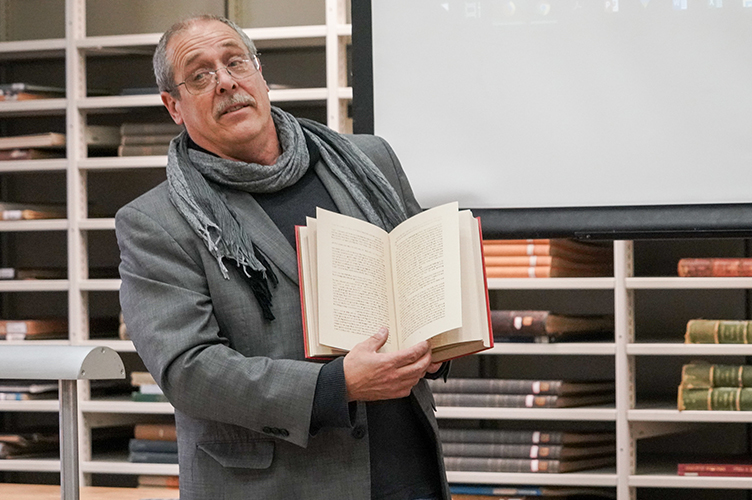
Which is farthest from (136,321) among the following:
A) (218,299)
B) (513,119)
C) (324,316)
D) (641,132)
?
(641,132)

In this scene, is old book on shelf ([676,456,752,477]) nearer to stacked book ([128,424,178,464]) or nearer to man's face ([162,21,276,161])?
stacked book ([128,424,178,464])

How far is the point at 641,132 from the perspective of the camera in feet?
5.52

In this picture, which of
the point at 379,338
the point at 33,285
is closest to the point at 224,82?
the point at 379,338

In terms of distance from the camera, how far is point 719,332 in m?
2.81

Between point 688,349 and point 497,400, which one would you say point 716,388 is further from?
point 497,400

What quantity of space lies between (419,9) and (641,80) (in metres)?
0.46

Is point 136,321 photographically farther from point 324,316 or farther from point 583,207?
point 583,207

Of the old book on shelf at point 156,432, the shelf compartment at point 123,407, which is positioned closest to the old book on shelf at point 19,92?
the shelf compartment at point 123,407

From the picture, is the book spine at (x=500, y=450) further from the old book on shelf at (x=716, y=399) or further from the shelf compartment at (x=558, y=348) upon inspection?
the old book on shelf at (x=716, y=399)

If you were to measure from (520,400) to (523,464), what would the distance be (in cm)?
21

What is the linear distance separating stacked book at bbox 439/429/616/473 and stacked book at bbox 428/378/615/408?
10 cm

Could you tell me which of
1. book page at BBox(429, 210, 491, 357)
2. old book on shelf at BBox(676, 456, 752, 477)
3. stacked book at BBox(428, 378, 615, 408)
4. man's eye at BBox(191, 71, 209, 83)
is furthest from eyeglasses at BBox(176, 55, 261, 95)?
old book on shelf at BBox(676, 456, 752, 477)

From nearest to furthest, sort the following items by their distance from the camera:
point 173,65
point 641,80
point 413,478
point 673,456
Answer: point 413,478 < point 173,65 < point 641,80 < point 673,456

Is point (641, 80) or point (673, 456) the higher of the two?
point (641, 80)
